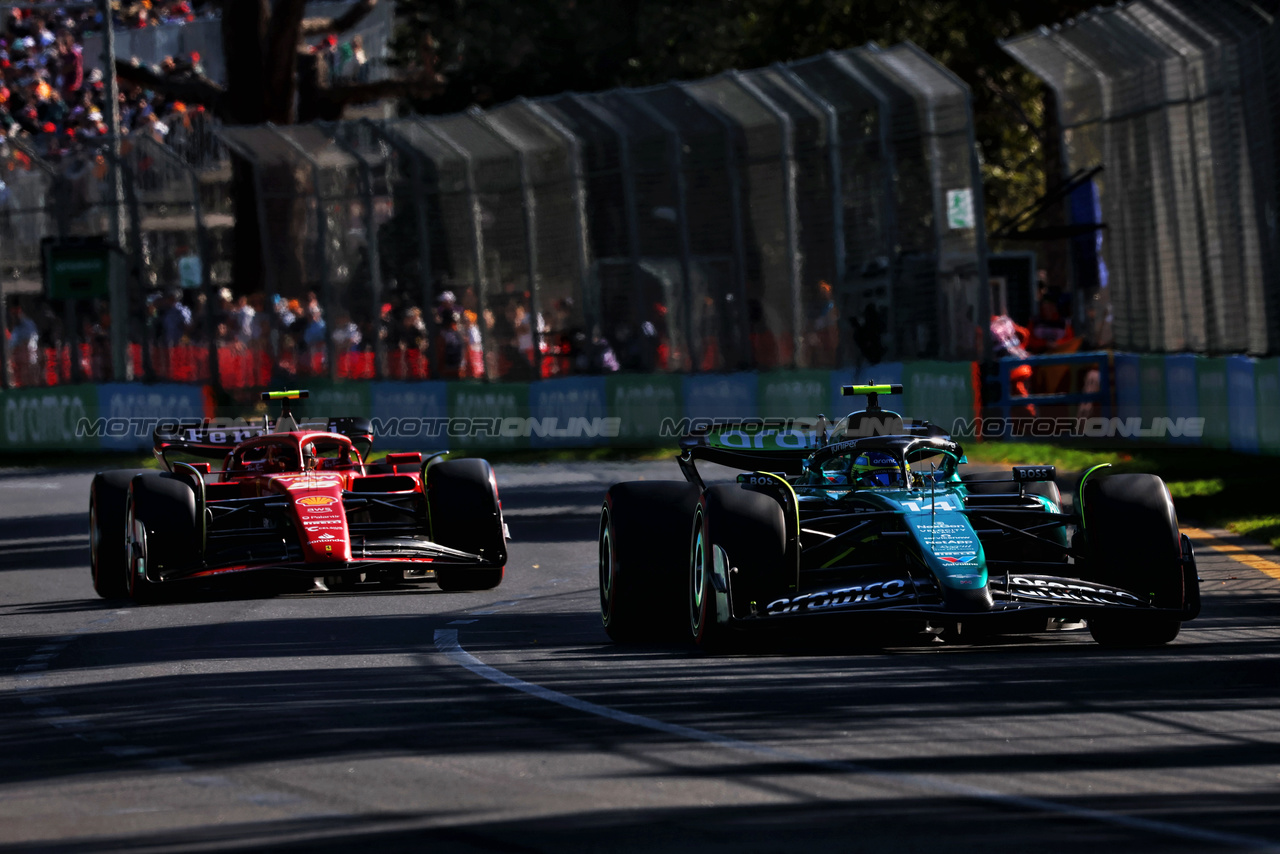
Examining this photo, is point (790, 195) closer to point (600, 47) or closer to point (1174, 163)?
point (1174, 163)

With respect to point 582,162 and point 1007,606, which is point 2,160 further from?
point 1007,606

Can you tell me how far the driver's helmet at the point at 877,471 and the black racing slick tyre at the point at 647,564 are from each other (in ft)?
2.54

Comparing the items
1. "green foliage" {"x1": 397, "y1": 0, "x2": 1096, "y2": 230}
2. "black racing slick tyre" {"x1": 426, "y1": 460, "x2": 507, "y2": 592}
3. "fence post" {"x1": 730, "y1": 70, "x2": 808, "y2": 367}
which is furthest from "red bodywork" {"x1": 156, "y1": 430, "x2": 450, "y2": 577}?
"green foliage" {"x1": 397, "y1": 0, "x2": 1096, "y2": 230}

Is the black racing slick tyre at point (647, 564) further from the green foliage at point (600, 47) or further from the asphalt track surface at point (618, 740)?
the green foliage at point (600, 47)

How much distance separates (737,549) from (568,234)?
1809 centimetres

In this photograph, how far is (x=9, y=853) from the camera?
5.58 meters

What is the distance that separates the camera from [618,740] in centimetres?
696

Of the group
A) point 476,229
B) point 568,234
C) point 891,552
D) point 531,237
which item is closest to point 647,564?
point 891,552

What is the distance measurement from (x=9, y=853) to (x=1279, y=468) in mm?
14295

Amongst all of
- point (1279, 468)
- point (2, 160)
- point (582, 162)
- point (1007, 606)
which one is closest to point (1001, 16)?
point (582, 162)

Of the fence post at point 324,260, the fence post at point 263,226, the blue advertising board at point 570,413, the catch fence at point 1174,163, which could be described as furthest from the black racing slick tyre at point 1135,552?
the fence post at point 263,226

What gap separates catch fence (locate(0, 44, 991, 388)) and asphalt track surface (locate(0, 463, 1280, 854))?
12.8 m

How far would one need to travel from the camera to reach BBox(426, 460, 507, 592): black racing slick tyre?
506 inches

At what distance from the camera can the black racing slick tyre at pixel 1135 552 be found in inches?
350
